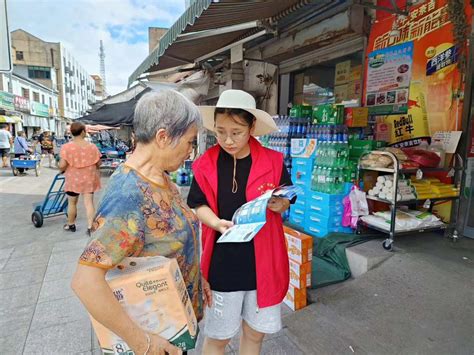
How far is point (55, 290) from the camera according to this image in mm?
3156

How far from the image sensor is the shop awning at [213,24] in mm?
3789

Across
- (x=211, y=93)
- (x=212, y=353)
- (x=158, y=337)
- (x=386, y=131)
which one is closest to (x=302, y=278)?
(x=212, y=353)

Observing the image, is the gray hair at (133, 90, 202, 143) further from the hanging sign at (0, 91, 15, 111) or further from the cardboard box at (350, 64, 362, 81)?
the hanging sign at (0, 91, 15, 111)

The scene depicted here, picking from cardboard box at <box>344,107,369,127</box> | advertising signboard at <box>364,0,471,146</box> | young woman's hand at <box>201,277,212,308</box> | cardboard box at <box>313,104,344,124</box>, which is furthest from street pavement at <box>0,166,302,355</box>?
advertising signboard at <box>364,0,471,146</box>

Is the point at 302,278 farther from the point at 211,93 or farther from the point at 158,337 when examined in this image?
the point at 211,93

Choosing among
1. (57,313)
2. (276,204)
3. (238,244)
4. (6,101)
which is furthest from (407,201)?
(6,101)

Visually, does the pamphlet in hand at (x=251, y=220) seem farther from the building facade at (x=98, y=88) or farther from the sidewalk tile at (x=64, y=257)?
the building facade at (x=98, y=88)

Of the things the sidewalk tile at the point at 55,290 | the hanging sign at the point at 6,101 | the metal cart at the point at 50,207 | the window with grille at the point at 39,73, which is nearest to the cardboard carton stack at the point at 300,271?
the sidewalk tile at the point at 55,290

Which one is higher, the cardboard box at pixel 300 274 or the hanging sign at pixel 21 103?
the hanging sign at pixel 21 103

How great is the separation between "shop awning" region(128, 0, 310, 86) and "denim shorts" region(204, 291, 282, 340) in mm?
2913

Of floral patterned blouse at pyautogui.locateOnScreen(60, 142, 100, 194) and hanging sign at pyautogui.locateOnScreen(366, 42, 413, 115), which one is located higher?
hanging sign at pyautogui.locateOnScreen(366, 42, 413, 115)

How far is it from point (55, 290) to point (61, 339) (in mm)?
904

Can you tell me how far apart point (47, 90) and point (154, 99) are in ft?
169

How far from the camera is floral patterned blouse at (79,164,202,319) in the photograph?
0.97 m
